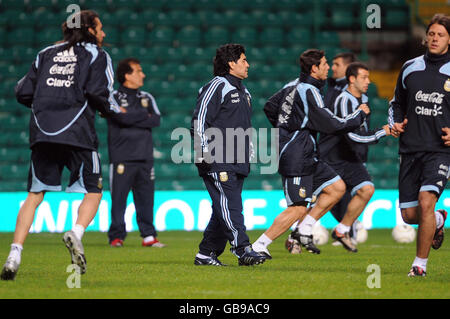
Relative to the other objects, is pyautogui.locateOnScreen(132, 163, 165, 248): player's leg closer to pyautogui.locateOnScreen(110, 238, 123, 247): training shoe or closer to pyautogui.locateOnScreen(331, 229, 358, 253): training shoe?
pyautogui.locateOnScreen(110, 238, 123, 247): training shoe

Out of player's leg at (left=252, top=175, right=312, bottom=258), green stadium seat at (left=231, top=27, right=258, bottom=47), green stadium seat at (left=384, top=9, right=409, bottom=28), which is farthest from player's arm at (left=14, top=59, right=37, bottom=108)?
green stadium seat at (left=384, top=9, right=409, bottom=28)

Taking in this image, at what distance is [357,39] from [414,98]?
1253 centimetres

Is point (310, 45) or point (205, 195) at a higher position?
point (310, 45)

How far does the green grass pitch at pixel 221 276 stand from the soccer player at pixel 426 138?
445 millimetres

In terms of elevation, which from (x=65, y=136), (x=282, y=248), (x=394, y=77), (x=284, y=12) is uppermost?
(x=284, y=12)

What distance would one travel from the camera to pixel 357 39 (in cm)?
1831

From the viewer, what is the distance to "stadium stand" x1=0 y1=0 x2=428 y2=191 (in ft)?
49.3

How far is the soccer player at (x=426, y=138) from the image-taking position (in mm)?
5895

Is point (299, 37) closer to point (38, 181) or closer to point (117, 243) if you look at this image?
point (117, 243)

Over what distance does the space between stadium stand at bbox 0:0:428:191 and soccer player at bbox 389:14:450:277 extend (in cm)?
853
